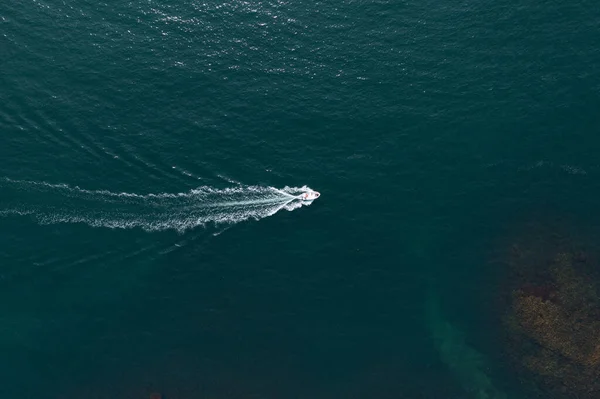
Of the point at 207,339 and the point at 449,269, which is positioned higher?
the point at 449,269

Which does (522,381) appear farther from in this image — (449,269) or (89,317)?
(89,317)

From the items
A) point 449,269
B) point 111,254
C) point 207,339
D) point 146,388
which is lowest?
point 146,388

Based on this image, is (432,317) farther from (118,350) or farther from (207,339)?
(118,350)

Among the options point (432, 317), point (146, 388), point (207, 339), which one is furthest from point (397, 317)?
point (146, 388)

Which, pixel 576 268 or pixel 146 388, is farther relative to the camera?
pixel 576 268

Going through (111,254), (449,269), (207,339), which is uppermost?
(449,269)

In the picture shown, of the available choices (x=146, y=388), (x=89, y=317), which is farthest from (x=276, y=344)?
(x=89, y=317)
